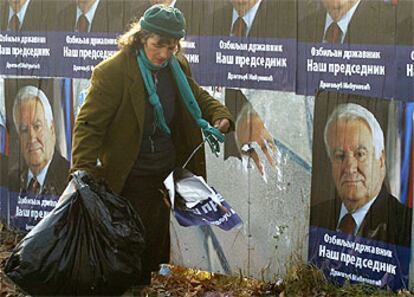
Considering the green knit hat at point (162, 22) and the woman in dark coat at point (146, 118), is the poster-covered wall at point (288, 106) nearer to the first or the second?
the woman in dark coat at point (146, 118)

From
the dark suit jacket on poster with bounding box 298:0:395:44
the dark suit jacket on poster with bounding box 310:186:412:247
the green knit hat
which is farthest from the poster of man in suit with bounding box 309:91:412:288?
the green knit hat

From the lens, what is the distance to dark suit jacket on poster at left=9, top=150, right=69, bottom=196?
8.73 metres

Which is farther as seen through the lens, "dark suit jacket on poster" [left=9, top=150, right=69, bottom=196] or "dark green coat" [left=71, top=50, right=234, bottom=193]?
"dark suit jacket on poster" [left=9, top=150, right=69, bottom=196]

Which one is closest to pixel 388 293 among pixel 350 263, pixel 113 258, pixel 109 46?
pixel 350 263

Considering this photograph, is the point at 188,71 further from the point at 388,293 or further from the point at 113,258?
the point at 388,293

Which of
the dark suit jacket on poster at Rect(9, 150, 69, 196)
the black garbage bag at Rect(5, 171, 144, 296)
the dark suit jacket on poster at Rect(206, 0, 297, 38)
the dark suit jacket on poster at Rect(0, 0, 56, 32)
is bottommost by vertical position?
the black garbage bag at Rect(5, 171, 144, 296)

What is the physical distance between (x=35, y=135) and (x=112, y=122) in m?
2.98

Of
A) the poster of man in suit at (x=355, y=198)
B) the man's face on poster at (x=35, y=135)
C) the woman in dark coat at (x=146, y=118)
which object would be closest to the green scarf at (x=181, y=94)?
the woman in dark coat at (x=146, y=118)

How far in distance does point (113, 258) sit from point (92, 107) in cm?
85

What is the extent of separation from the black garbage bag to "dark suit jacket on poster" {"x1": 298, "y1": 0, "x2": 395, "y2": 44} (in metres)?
1.85

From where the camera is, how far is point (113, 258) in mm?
5805

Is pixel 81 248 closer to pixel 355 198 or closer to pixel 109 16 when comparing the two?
pixel 355 198

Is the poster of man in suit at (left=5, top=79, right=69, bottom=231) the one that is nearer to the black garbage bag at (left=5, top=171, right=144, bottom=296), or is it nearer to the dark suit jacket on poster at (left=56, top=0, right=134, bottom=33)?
the dark suit jacket on poster at (left=56, top=0, right=134, bottom=33)

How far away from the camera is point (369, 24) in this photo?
655 centimetres
